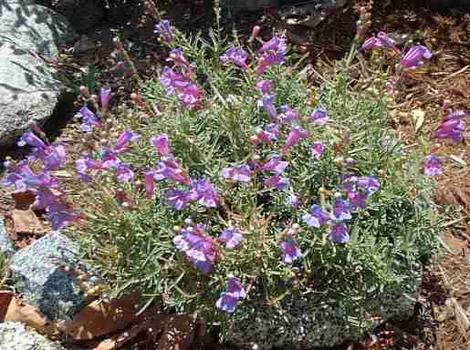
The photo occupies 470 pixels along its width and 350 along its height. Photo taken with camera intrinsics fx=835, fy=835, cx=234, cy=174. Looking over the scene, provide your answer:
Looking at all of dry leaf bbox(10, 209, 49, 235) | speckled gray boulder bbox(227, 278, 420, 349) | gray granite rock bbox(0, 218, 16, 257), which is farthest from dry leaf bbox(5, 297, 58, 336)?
speckled gray boulder bbox(227, 278, 420, 349)

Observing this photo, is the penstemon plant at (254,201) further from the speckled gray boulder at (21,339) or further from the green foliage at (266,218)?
the speckled gray boulder at (21,339)

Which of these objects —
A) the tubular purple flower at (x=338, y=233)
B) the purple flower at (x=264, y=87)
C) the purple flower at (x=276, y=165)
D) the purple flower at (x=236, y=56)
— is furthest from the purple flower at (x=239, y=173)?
the purple flower at (x=236, y=56)

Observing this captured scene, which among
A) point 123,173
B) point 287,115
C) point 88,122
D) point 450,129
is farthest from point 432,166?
point 88,122

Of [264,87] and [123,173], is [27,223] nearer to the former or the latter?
[123,173]

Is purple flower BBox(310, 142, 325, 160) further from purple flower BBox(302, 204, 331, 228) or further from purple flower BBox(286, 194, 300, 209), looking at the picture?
purple flower BBox(302, 204, 331, 228)

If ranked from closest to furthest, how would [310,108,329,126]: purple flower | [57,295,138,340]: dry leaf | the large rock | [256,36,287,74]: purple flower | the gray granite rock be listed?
[310,108,329,126]: purple flower < [256,36,287,74]: purple flower < [57,295,138,340]: dry leaf < the gray granite rock < the large rock

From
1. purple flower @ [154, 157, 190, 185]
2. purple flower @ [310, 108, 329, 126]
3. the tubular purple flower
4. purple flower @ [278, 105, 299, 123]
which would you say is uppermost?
purple flower @ [154, 157, 190, 185]
